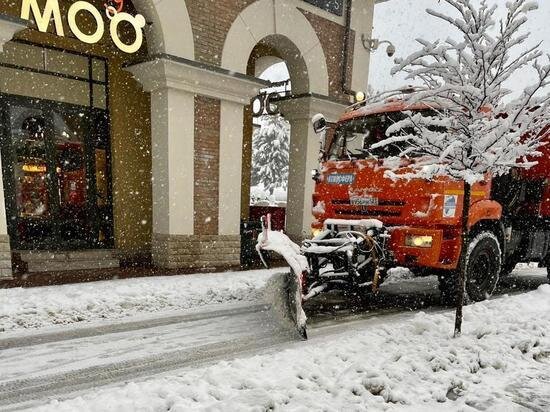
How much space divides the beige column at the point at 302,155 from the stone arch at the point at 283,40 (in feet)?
1.41

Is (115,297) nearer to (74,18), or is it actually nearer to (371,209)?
(371,209)

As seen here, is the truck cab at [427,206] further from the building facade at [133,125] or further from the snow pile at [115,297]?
the building facade at [133,125]

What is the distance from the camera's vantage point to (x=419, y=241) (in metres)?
5.40

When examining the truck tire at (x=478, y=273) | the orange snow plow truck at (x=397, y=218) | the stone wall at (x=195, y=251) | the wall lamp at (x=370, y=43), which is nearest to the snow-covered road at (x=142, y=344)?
the truck tire at (x=478, y=273)

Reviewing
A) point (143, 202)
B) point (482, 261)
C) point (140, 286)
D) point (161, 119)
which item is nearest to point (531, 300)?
point (482, 261)

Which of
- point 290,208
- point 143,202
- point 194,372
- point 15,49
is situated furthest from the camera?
point 290,208

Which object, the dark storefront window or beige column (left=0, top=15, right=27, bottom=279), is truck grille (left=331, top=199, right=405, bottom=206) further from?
the dark storefront window

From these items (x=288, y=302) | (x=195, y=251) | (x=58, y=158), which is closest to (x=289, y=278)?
(x=288, y=302)

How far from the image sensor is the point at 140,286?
6.45 metres

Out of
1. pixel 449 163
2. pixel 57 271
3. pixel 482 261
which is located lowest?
pixel 57 271

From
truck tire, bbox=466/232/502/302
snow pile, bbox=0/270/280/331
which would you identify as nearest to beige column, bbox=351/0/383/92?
truck tire, bbox=466/232/502/302

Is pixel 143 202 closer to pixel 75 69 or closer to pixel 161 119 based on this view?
pixel 161 119

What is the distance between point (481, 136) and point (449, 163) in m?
0.38

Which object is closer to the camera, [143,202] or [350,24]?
[143,202]
